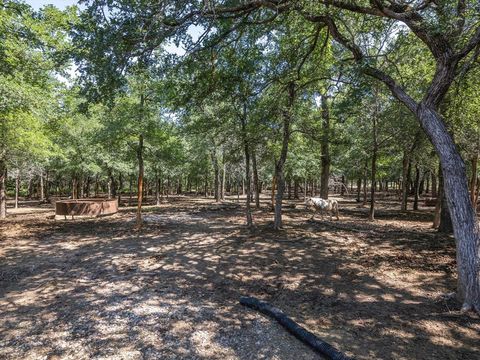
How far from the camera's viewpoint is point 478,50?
543 centimetres

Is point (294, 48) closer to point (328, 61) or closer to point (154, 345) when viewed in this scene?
point (328, 61)

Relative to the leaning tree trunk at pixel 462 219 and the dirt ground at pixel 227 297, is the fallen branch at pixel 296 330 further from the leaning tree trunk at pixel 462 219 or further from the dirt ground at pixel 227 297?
the leaning tree trunk at pixel 462 219

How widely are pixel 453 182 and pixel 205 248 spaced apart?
763cm

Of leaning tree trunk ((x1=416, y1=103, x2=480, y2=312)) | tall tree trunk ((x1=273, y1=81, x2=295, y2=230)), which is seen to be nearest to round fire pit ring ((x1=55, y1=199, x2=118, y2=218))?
tall tree trunk ((x1=273, y1=81, x2=295, y2=230))

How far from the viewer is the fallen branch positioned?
12.6 ft

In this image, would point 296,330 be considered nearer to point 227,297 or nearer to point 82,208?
point 227,297

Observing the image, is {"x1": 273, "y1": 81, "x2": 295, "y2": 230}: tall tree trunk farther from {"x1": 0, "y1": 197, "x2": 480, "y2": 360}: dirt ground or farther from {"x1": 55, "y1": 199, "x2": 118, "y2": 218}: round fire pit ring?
{"x1": 55, "y1": 199, "x2": 118, "y2": 218}: round fire pit ring

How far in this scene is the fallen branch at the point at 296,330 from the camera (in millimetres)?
3831

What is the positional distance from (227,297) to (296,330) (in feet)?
6.74

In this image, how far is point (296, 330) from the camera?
4.50m

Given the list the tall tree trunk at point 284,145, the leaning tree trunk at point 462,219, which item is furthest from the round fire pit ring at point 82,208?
the leaning tree trunk at point 462,219

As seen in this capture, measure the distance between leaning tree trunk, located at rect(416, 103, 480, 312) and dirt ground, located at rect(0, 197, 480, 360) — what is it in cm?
43

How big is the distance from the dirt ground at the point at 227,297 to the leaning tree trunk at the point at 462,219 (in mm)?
435

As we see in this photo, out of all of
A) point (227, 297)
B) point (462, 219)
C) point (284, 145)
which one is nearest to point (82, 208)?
point (284, 145)
